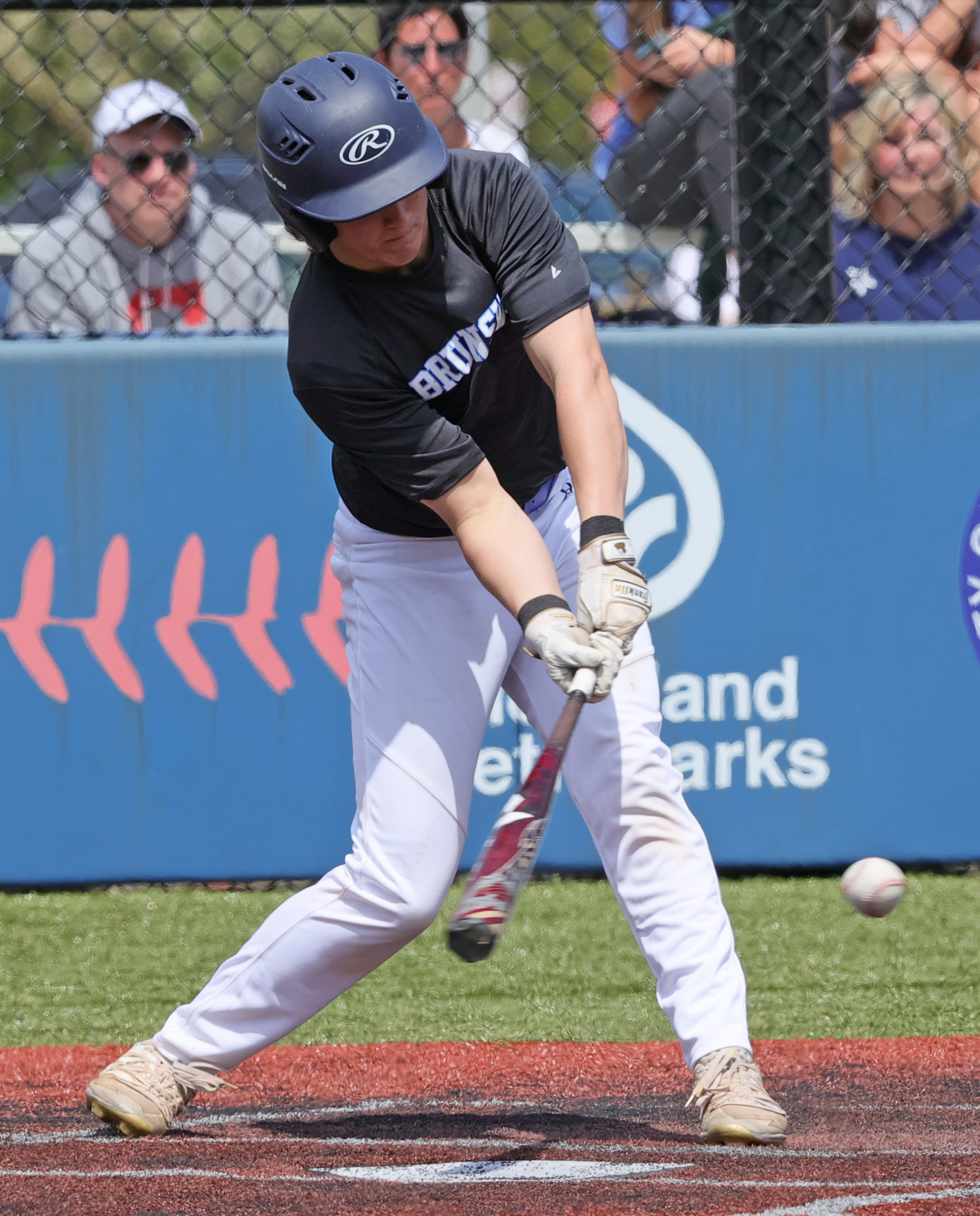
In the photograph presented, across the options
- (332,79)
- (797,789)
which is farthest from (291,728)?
(332,79)

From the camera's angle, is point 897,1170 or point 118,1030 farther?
point 118,1030

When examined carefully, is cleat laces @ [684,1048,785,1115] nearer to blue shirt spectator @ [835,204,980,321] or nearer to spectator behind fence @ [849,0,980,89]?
blue shirt spectator @ [835,204,980,321]

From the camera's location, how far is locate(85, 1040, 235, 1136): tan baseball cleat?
117 inches

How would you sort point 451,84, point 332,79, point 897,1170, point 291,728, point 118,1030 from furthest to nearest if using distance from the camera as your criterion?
point 451,84, point 291,728, point 118,1030, point 332,79, point 897,1170

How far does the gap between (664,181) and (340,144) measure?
2672 mm

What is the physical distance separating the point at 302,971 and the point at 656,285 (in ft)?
10.8

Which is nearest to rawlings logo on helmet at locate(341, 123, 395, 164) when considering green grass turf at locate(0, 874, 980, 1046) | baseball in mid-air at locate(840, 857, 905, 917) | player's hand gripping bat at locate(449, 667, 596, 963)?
player's hand gripping bat at locate(449, 667, 596, 963)

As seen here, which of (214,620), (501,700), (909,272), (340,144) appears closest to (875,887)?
(501,700)

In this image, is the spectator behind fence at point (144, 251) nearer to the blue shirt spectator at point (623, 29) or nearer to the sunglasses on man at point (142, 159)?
the sunglasses on man at point (142, 159)

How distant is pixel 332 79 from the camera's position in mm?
2766

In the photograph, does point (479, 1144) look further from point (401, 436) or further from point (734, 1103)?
point (401, 436)

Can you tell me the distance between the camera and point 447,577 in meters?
3.04

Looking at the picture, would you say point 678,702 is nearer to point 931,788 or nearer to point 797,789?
point 797,789

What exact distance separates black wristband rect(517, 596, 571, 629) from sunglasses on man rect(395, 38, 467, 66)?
2.82 meters
